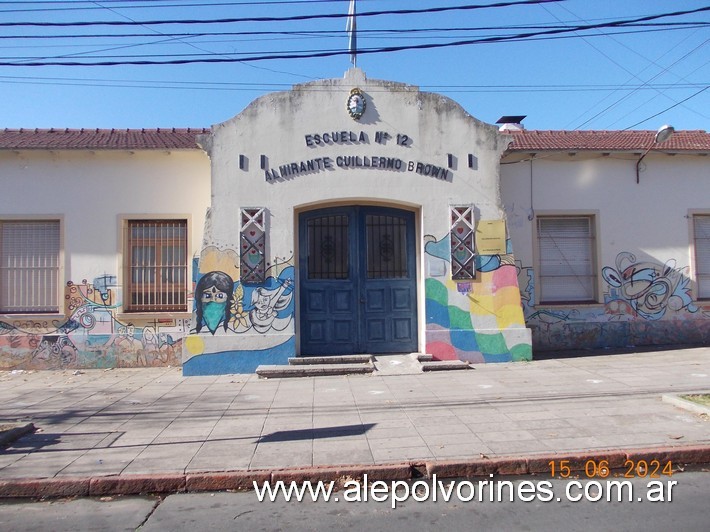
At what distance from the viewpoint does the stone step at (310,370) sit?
982 centimetres

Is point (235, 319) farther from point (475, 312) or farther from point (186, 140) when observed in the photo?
point (475, 312)

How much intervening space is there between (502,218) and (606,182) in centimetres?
321

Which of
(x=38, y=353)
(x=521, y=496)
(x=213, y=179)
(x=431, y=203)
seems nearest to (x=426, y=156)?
(x=431, y=203)

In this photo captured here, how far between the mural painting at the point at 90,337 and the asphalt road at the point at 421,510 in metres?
6.48

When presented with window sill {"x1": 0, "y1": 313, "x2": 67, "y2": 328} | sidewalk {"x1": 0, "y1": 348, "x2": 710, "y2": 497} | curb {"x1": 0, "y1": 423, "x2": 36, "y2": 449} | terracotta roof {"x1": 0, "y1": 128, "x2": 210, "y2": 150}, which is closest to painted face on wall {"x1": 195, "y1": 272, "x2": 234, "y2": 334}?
sidewalk {"x1": 0, "y1": 348, "x2": 710, "y2": 497}

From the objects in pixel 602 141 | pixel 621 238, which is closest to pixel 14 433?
pixel 621 238

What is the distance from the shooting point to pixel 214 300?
33.9 feet

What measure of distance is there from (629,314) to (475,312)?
4.05m

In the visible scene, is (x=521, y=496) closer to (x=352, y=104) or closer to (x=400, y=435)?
(x=400, y=435)

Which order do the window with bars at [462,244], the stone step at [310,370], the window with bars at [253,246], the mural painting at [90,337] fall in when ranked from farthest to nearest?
the mural painting at [90,337] → the window with bars at [462,244] → the window with bars at [253,246] → the stone step at [310,370]

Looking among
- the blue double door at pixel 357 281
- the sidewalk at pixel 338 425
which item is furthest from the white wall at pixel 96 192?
the sidewalk at pixel 338 425

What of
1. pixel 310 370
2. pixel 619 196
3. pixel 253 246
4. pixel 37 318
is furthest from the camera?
pixel 619 196

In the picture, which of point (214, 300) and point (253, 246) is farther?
point (253, 246)

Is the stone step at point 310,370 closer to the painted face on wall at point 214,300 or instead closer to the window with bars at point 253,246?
the painted face on wall at point 214,300
